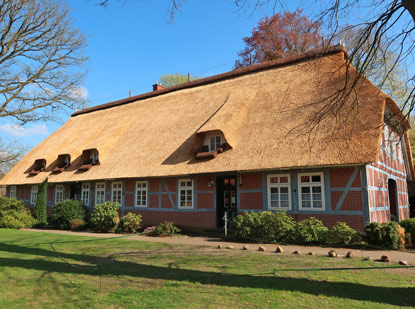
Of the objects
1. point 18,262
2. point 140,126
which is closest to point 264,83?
point 140,126

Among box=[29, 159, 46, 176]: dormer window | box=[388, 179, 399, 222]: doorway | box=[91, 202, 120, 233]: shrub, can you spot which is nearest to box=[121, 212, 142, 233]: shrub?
box=[91, 202, 120, 233]: shrub

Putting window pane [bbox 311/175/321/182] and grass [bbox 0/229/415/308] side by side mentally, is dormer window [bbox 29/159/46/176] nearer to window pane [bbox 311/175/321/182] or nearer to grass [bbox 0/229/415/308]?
grass [bbox 0/229/415/308]

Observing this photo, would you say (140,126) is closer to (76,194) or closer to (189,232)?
(76,194)

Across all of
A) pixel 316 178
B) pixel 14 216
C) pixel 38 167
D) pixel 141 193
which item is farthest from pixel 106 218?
pixel 38 167

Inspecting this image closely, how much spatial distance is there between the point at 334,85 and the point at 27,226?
17814 mm

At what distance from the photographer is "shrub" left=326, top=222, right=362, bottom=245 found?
966 centimetres

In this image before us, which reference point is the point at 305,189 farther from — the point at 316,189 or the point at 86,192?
the point at 86,192

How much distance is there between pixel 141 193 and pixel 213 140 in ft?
16.0

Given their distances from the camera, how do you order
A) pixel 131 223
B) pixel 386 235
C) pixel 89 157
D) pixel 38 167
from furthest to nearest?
pixel 38 167 < pixel 89 157 < pixel 131 223 < pixel 386 235

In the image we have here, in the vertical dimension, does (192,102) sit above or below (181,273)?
above

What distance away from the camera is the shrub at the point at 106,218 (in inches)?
580

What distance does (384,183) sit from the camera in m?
12.7

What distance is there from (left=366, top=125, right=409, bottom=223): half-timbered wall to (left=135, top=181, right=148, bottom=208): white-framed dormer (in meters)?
10.1

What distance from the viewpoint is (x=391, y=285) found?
5461mm
